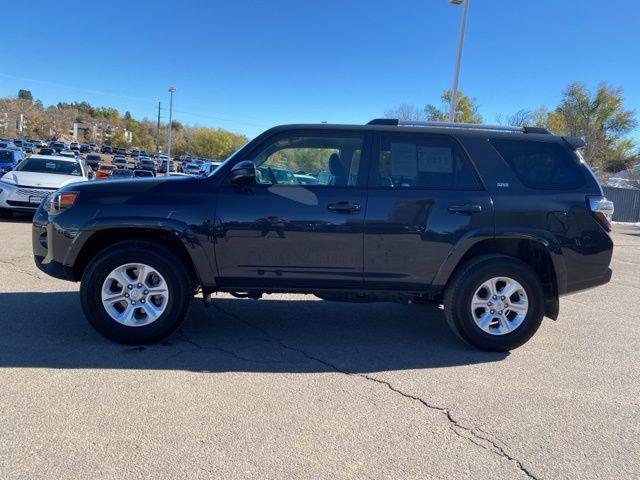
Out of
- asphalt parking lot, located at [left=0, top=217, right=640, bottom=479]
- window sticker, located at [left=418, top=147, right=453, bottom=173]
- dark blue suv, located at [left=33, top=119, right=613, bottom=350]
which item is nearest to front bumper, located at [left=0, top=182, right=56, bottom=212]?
asphalt parking lot, located at [left=0, top=217, right=640, bottom=479]

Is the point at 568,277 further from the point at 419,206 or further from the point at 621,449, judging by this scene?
the point at 621,449

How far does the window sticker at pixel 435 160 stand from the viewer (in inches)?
175

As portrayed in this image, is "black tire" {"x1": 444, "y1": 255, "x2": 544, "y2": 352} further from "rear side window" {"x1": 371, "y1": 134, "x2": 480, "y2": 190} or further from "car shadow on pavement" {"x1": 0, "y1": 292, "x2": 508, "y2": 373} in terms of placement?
"rear side window" {"x1": 371, "y1": 134, "x2": 480, "y2": 190}

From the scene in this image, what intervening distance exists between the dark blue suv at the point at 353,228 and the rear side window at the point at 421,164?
0.04 ft

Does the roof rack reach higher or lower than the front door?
higher

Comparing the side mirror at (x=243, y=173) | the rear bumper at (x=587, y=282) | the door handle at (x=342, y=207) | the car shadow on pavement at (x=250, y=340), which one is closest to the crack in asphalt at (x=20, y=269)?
the car shadow on pavement at (x=250, y=340)

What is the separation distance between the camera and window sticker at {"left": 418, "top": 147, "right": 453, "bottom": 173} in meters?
4.45

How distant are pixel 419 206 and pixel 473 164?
2.12 feet

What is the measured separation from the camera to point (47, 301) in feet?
17.9

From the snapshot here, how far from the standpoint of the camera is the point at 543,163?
4539 mm

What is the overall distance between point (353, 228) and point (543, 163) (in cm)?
185

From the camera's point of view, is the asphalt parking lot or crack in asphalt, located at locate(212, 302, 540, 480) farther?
crack in asphalt, located at locate(212, 302, 540, 480)

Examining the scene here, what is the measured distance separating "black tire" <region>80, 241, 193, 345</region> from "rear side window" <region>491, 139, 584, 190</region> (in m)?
3.04

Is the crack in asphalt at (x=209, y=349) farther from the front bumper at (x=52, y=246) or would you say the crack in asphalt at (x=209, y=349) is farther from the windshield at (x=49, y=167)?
the windshield at (x=49, y=167)
